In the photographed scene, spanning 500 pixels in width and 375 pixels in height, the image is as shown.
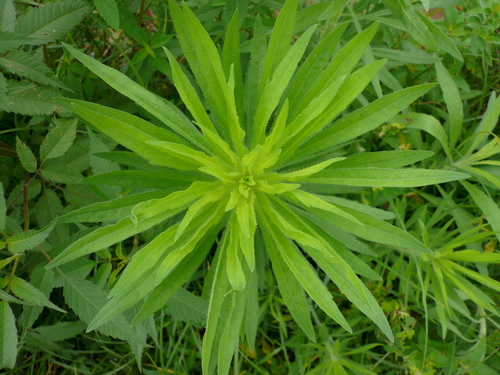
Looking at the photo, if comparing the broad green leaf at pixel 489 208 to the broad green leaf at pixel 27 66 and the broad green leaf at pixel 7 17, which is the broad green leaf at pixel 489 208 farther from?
the broad green leaf at pixel 7 17

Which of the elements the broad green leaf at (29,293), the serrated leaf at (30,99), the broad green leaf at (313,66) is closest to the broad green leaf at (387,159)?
the broad green leaf at (313,66)

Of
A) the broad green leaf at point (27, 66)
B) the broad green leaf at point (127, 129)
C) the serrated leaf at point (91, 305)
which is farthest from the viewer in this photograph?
the broad green leaf at point (27, 66)

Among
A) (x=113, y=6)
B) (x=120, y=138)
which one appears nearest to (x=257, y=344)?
(x=120, y=138)

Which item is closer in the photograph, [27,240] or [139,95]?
[139,95]

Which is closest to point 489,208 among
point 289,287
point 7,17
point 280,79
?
point 289,287

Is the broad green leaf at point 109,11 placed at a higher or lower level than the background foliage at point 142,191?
higher

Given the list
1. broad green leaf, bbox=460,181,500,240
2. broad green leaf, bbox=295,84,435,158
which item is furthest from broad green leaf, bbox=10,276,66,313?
broad green leaf, bbox=460,181,500,240

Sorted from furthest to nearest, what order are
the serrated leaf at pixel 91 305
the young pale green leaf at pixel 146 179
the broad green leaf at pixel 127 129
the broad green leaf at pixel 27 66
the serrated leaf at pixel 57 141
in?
the serrated leaf at pixel 57 141 < the broad green leaf at pixel 27 66 < the serrated leaf at pixel 91 305 < the young pale green leaf at pixel 146 179 < the broad green leaf at pixel 127 129

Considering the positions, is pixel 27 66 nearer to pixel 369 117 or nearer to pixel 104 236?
pixel 104 236
